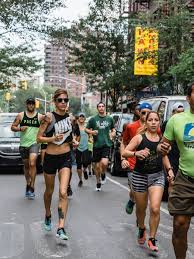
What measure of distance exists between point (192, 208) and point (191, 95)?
98 centimetres

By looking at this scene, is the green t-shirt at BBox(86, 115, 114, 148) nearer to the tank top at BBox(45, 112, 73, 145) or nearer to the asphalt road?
the asphalt road

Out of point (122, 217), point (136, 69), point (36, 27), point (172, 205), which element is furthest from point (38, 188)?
point (36, 27)

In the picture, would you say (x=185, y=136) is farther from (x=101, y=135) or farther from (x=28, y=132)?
(x=101, y=135)

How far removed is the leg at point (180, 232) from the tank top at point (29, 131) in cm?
700

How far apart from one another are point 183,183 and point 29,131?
7004 mm

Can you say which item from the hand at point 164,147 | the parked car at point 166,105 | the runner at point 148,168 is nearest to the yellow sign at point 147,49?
the parked car at point 166,105

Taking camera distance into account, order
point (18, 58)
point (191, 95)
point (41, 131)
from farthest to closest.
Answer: point (18, 58) → point (41, 131) → point (191, 95)

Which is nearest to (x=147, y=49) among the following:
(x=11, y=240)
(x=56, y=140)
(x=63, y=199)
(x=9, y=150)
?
(x=9, y=150)

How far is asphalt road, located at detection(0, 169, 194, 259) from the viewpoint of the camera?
22.2 ft

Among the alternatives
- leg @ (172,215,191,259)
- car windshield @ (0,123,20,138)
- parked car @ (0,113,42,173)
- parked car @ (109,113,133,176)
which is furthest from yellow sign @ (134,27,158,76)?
leg @ (172,215,191,259)

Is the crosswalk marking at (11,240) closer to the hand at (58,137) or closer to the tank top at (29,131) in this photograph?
the hand at (58,137)

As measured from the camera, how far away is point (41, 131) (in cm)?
790

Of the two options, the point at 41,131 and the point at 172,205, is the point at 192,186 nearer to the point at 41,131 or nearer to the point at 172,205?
the point at 172,205

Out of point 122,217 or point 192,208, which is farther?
point 122,217
